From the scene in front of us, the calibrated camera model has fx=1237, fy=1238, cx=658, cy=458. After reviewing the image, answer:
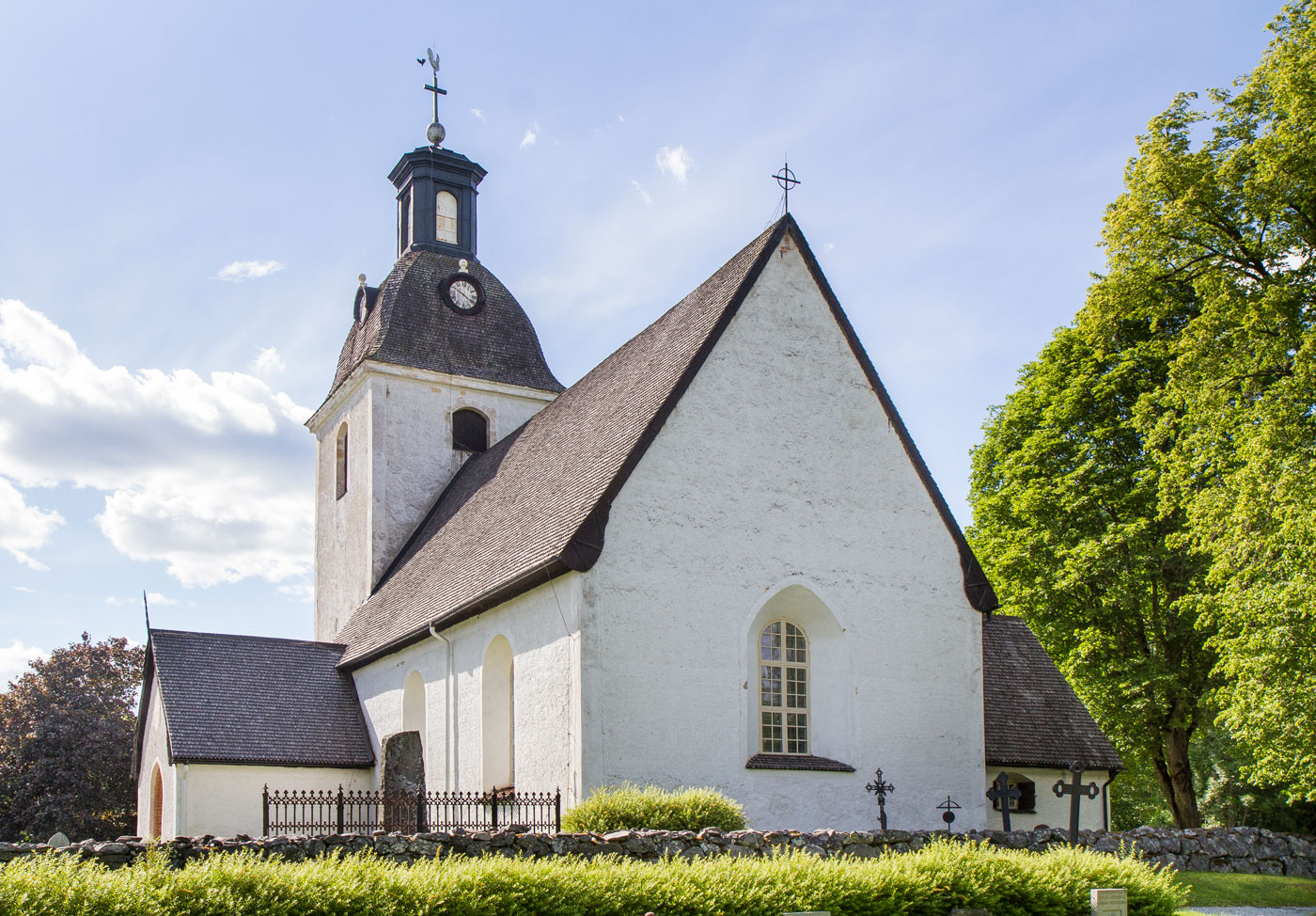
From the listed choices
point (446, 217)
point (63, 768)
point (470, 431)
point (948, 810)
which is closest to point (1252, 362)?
point (948, 810)

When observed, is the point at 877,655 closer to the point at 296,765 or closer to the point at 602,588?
the point at 602,588

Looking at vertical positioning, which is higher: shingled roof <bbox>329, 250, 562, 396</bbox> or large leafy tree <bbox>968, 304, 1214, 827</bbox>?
shingled roof <bbox>329, 250, 562, 396</bbox>

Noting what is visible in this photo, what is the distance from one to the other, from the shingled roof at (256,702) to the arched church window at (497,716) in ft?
15.1

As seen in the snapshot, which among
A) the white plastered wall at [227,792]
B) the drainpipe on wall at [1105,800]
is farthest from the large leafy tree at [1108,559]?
the white plastered wall at [227,792]

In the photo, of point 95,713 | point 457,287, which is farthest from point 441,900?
point 95,713

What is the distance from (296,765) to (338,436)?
11.2 m

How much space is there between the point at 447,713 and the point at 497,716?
123 cm

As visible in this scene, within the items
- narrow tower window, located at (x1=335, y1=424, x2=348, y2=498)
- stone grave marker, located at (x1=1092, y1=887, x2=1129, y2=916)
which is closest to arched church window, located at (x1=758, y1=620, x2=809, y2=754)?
stone grave marker, located at (x1=1092, y1=887, x2=1129, y2=916)

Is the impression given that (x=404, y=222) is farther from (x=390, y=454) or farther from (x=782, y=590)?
(x=782, y=590)

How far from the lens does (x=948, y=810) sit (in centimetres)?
1742

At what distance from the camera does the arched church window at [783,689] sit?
56.3ft

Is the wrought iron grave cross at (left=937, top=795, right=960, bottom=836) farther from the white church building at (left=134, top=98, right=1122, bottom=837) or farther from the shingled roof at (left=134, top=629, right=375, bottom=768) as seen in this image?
the shingled roof at (left=134, top=629, right=375, bottom=768)

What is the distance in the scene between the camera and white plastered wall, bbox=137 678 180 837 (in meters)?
21.2

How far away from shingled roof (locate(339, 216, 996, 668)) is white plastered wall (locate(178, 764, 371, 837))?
8.43 ft
